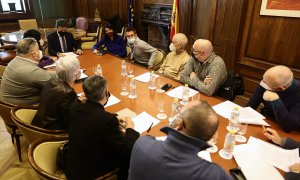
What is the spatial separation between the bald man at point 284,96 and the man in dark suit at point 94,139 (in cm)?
121

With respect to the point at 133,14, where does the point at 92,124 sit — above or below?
below

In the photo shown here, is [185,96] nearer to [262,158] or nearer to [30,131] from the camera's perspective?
[262,158]

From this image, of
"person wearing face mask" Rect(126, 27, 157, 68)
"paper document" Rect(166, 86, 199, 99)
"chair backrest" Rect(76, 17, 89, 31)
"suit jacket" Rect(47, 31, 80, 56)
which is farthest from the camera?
"chair backrest" Rect(76, 17, 89, 31)

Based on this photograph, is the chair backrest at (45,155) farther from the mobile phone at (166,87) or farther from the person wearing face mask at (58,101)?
the mobile phone at (166,87)

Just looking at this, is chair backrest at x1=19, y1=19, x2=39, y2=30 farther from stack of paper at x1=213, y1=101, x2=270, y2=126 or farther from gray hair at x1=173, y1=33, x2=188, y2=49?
stack of paper at x1=213, y1=101, x2=270, y2=126

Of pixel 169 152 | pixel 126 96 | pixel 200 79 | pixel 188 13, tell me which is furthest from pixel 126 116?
pixel 188 13

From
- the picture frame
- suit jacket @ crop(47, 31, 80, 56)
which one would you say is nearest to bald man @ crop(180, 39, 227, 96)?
the picture frame

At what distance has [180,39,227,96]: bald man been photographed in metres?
2.54

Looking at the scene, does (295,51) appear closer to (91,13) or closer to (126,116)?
(126,116)

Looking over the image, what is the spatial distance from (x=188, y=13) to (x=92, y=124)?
402 centimetres

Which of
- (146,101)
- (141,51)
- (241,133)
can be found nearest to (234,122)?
(241,133)

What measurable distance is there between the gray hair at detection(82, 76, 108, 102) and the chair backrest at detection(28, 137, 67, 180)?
48cm

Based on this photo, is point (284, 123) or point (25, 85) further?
point (25, 85)

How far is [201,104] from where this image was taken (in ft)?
3.78
